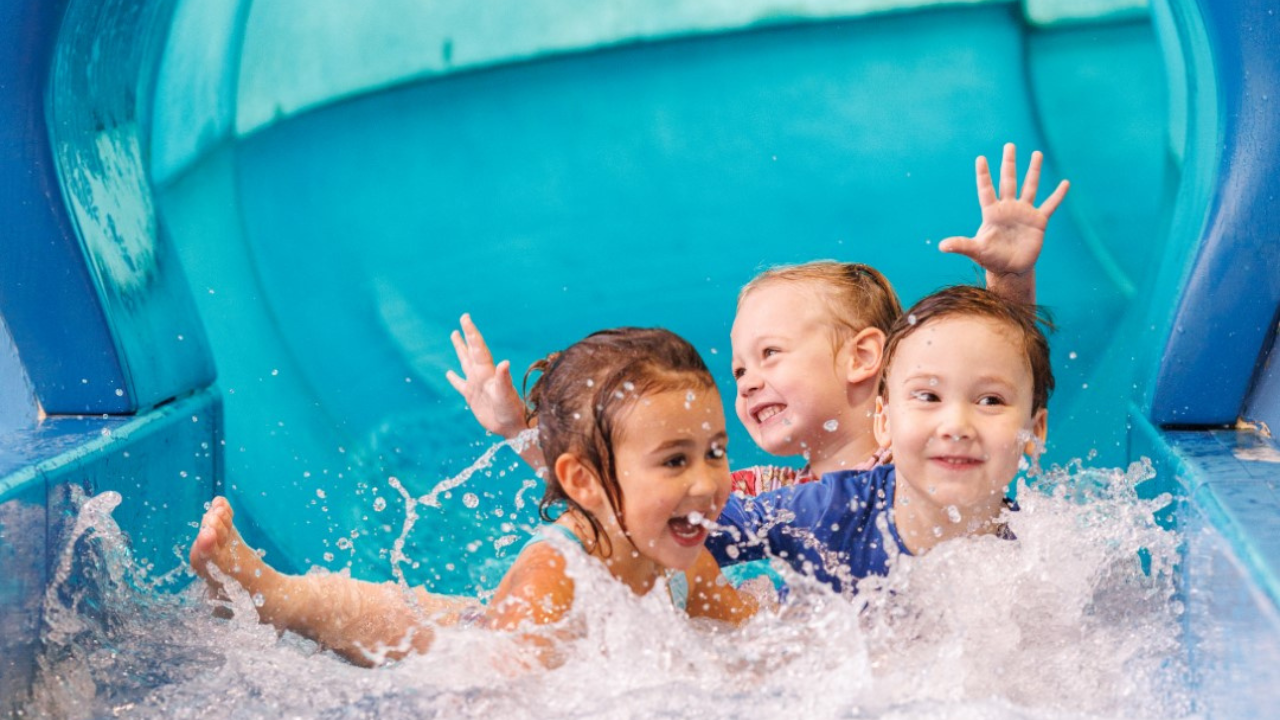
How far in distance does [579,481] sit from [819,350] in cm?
47

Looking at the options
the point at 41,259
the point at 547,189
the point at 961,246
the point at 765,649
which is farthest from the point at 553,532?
the point at 547,189

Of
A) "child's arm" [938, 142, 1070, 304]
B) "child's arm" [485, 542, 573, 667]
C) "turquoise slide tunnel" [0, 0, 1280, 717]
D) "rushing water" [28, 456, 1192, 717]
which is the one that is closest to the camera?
"rushing water" [28, 456, 1192, 717]

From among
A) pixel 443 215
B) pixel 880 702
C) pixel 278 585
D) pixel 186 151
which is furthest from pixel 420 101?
pixel 880 702

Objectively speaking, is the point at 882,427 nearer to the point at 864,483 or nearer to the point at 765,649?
the point at 864,483

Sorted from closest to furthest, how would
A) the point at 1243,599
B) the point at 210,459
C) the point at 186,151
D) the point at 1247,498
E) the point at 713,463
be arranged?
the point at 1243,599, the point at 1247,498, the point at 713,463, the point at 210,459, the point at 186,151

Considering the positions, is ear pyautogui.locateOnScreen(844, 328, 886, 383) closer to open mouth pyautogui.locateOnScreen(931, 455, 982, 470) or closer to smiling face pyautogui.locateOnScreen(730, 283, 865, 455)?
smiling face pyautogui.locateOnScreen(730, 283, 865, 455)

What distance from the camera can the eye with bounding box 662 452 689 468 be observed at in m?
1.37

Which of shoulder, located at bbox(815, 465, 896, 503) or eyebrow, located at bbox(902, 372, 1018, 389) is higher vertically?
eyebrow, located at bbox(902, 372, 1018, 389)

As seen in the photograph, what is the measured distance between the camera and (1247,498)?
4.00ft

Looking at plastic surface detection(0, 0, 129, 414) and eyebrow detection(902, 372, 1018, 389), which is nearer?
eyebrow detection(902, 372, 1018, 389)

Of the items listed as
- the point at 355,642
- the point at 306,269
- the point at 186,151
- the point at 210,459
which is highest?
the point at 186,151

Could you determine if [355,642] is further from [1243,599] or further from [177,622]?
[1243,599]

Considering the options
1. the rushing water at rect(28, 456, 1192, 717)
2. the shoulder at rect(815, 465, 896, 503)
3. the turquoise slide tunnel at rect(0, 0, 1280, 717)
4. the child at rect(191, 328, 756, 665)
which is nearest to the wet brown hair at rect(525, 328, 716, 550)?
the child at rect(191, 328, 756, 665)

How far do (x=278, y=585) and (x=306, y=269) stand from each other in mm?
792
